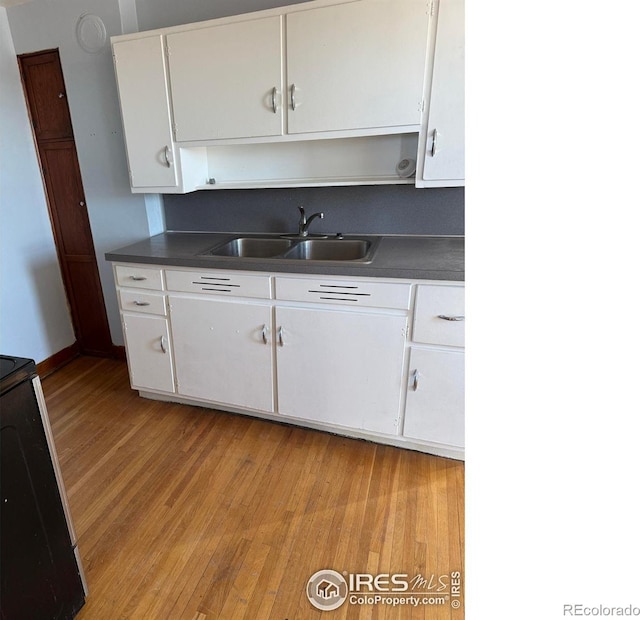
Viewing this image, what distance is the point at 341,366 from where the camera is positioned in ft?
5.97

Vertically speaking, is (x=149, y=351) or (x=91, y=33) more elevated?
(x=91, y=33)

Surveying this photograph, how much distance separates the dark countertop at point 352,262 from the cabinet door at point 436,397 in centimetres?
36

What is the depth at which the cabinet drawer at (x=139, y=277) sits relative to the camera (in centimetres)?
198

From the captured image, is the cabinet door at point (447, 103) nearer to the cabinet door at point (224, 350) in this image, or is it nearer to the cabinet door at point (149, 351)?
the cabinet door at point (224, 350)

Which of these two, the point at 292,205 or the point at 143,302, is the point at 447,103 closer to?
the point at 292,205

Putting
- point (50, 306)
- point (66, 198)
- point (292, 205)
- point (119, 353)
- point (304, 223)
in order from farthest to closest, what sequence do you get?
point (119, 353), point (50, 306), point (66, 198), point (292, 205), point (304, 223)

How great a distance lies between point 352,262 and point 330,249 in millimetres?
524

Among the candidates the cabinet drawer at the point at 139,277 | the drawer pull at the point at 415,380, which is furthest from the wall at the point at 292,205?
the drawer pull at the point at 415,380

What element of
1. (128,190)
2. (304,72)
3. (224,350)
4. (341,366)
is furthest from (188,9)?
(341,366)
